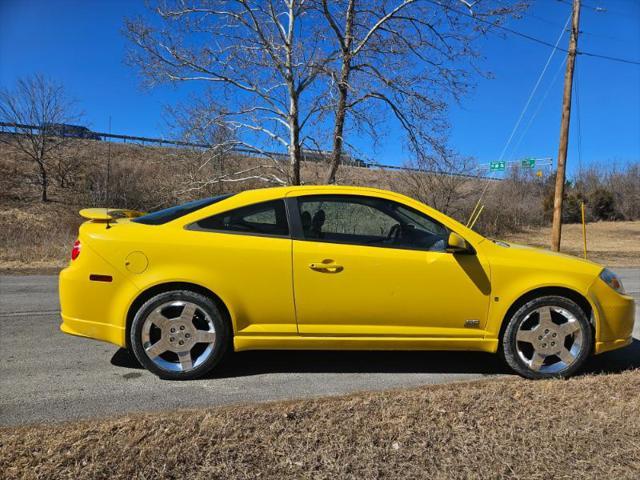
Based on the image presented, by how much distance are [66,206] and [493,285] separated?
23.7 m

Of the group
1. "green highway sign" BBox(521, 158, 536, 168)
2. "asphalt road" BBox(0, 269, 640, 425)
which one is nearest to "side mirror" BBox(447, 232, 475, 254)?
"asphalt road" BBox(0, 269, 640, 425)

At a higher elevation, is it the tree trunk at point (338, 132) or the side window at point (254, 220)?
the tree trunk at point (338, 132)

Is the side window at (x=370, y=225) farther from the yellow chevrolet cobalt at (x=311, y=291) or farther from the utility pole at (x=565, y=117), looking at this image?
the utility pole at (x=565, y=117)

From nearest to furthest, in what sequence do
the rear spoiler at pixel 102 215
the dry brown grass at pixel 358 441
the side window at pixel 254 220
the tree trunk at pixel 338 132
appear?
1. the dry brown grass at pixel 358 441
2. the side window at pixel 254 220
3. the rear spoiler at pixel 102 215
4. the tree trunk at pixel 338 132

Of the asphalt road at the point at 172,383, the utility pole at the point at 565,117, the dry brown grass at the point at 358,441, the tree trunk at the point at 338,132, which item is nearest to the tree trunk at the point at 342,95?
the tree trunk at the point at 338,132

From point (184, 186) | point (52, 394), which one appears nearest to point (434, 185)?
point (184, 186)

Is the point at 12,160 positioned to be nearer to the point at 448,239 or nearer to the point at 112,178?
the point at 112,178

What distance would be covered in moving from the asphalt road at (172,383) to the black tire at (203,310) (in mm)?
89

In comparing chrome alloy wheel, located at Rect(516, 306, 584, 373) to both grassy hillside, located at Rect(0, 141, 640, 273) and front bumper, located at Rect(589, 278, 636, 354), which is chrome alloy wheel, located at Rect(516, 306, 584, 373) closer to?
front bumper, located at Rect(589, 278, 636, 354)

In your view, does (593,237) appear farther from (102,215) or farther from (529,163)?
(102,215)

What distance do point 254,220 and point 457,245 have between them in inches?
66.8

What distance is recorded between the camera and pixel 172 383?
3795 millimetres

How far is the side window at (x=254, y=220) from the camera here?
3900mm

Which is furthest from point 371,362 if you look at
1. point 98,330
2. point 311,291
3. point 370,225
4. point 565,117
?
point 565,117
